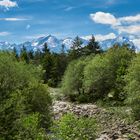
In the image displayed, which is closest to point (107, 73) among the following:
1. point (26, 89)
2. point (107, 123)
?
point (107, 123)

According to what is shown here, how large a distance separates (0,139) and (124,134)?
28.4 m

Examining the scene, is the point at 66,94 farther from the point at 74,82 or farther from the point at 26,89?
the point at 26,89

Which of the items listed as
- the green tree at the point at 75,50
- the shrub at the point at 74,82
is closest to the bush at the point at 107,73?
the shrub at the point at 74,82

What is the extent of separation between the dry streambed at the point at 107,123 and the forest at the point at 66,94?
2.03 feet

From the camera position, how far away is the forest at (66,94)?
36.6 metres

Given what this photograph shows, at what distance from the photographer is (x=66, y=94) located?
110062 millimetres

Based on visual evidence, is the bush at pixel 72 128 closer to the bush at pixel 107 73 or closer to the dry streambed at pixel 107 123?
the dry streambed at pixel 107 123

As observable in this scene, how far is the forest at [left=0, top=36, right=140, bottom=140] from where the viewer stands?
120 feet

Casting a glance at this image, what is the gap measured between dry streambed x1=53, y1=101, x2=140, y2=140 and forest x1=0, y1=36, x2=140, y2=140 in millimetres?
619

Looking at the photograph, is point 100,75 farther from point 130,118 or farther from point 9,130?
point 9,130

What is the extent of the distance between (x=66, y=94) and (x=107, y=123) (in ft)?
137

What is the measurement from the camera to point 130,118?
68500 millimetres

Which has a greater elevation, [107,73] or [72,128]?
[107,73]

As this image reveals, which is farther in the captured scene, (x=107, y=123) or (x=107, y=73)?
(x=107, y=73)
